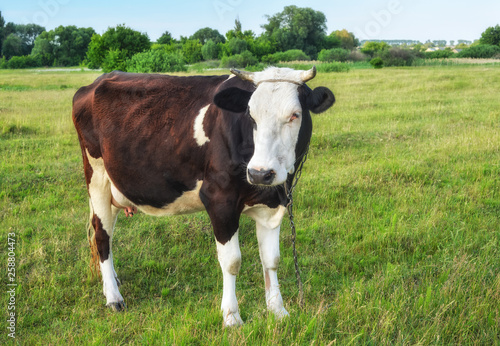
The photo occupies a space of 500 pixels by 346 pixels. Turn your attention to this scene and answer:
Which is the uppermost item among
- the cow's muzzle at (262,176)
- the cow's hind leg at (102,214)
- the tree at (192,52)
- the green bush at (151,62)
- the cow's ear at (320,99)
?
the tree at (192,52)

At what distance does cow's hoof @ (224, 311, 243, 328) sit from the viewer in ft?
11.3

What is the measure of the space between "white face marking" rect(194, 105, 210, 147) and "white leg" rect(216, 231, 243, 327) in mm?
796

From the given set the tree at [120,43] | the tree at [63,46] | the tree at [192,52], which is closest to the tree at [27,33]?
the tree at [63,46]

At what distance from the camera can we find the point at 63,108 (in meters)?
15.1

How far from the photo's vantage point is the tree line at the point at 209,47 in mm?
36312

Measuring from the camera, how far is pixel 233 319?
3486mm

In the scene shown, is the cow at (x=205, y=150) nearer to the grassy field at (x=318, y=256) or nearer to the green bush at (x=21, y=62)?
the grassy field at (x=318, y=256)

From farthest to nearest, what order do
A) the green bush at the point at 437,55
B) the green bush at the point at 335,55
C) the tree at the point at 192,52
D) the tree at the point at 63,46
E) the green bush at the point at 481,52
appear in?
the tree at the point at 63,46 < the tree at the point at 192,52 < the green bush at the point at 481,52 < the green bush at the point at 335,55 < the green bush at the point at 437,55

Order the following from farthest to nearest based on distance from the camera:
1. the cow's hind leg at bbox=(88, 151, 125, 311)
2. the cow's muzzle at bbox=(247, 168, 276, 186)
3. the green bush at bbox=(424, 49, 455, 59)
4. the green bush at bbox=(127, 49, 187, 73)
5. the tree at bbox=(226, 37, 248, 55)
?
the tree at bbox=(226, 37, 248, 55)
the green bush at bbox=(424, 49, 455, 59)
the green bush at bbox=(127, 49, 187, 73)
the cow's hind leg at bbox=(88, 151, 125, 311)
the cow's muzzle at bbox=(247, 168, 276, 186)

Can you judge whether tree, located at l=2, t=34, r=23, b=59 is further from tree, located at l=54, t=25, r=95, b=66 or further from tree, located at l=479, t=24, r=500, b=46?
tree, located at l=479, t=24, r=500, b=46

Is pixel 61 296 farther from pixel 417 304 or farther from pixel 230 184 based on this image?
pixel 417 304

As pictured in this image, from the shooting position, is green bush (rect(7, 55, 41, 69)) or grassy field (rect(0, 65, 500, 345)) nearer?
grassy field (rect(0, 65, 500, 345))

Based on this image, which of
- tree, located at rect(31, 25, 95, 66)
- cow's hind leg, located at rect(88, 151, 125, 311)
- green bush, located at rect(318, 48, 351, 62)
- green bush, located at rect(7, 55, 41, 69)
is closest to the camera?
cow's hind leg, located at rect(88, 151, 125, 311)

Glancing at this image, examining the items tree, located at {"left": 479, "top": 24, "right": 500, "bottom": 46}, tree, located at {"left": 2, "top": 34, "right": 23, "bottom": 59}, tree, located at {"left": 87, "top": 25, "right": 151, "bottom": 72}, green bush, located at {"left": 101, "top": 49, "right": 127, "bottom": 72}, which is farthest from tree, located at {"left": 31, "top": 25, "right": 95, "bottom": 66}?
tree, located at {"left": 479, "top": 24, "right": 500, "bottom": 46}
